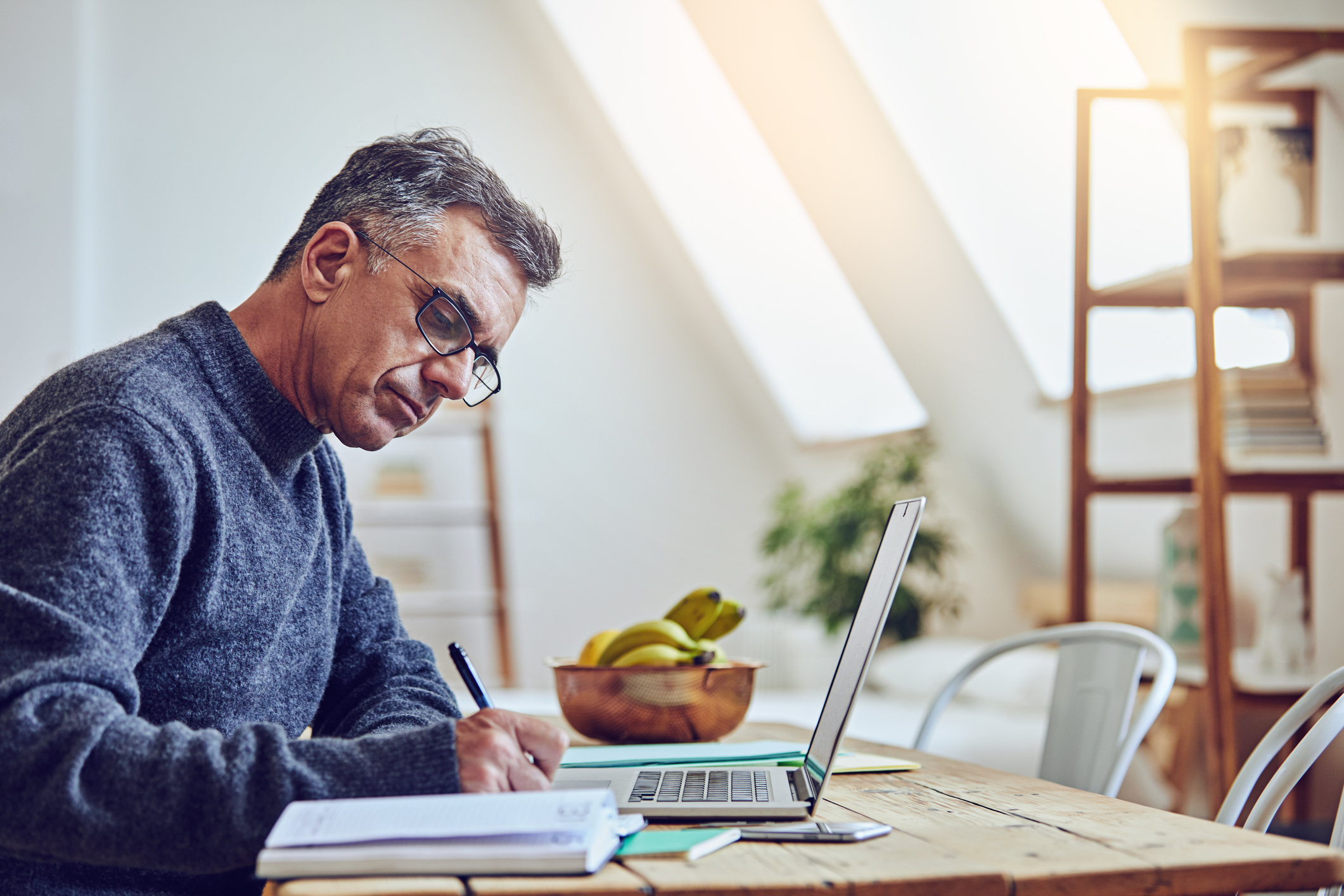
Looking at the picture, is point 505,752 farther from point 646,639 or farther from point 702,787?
point 646,639

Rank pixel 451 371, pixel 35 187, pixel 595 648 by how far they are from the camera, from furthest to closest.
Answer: pixel 35 187 < pixel 595 648 < pixel 451 371

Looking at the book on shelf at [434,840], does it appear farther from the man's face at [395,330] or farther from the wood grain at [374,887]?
the man's face at [395,330]

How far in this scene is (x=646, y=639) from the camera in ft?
4.23

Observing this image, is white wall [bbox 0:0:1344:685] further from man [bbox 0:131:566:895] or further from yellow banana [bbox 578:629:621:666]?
man [bbox 0:131:566:895]

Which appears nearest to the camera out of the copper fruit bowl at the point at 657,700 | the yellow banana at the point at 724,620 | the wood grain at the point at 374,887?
the wood grain at the point at 374,887

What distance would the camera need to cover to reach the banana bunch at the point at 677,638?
49.1 inches

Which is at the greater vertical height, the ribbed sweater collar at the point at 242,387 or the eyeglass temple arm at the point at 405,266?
the eyeglass temple arm at the point at 405,266

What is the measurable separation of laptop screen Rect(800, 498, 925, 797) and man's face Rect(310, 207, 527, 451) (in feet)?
1.40

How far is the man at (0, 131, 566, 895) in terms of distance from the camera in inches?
27.3

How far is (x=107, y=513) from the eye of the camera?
0.79 metres

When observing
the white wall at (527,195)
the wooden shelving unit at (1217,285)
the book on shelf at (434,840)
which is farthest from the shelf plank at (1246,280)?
the white wall at (527,195)

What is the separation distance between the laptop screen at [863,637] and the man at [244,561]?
209 mm

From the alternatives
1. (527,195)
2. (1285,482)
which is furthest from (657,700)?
(527,195)

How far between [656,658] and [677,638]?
0.05 meters
